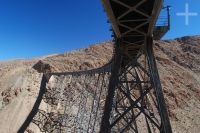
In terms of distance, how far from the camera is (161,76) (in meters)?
49.1

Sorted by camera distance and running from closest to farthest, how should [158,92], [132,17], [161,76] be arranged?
1. [132,17]
2. [158,92]
3. [161,76]

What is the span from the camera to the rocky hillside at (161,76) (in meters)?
32.6

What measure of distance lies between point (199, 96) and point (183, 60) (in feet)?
43.3

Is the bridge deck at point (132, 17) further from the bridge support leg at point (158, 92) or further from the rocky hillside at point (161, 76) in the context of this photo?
the rocky hillside at point (161, 76)

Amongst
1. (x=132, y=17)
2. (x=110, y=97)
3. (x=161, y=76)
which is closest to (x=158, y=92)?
(x=110, y=97)

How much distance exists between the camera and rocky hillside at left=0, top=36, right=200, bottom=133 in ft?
107

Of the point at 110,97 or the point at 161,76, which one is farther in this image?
the point at 161,76

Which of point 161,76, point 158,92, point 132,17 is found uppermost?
point 161,76

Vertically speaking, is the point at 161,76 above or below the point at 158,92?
above

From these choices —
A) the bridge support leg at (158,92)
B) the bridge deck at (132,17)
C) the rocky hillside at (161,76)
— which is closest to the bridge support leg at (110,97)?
the bridge deck at (132,17)

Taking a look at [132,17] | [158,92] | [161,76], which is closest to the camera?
[132,17]

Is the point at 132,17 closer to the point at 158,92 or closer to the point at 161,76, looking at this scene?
the point at 158,92

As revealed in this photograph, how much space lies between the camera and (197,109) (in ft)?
141

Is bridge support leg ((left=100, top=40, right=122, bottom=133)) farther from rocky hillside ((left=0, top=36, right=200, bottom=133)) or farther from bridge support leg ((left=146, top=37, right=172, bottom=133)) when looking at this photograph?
rocky hillside ((left=0, top=36, right=200, bottom=133))
